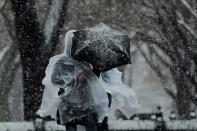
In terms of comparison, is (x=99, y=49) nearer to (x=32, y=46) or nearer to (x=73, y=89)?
(x=73, y=89)

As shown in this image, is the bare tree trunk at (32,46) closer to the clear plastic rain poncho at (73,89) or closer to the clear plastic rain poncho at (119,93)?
the clear plastic rain poncho at (119,93)

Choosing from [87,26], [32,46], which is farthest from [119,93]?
[87,26]

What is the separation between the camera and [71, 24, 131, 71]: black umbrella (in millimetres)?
4297

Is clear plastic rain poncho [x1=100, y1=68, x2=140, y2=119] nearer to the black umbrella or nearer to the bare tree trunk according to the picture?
the black umbrella

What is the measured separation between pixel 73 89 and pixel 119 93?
0.59m

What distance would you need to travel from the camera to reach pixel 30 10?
29.2 ft

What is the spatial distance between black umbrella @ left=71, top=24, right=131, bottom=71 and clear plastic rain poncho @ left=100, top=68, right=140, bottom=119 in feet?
1.25

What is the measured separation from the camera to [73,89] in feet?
14.3

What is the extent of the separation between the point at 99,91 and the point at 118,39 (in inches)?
21.6

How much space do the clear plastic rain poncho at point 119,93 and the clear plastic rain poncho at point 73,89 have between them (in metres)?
0.26

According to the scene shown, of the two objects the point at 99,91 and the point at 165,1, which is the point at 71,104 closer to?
the point at 99,91

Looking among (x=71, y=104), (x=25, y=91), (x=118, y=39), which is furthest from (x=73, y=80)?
(x=25, y=91)

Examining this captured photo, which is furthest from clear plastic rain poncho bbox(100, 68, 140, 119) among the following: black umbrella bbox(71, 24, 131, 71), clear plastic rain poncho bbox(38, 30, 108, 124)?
black umbrella bbox(71, 24, 131, 71)

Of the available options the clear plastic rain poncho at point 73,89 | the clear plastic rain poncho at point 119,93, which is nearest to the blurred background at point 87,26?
the clear plastic rain poncho at point 119,93
